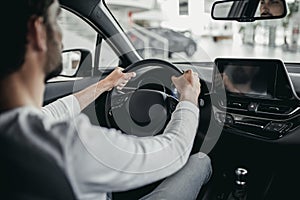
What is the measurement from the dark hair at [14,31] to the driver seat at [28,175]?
5.2 inches

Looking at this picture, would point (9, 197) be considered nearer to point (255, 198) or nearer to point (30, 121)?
point (30, 121)

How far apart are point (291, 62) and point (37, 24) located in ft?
5.05

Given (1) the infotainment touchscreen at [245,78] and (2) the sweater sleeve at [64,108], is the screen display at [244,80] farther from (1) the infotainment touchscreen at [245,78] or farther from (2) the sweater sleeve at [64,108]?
(2) the sweater sleeve at [64,108]

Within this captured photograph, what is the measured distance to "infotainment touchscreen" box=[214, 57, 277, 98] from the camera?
1.50m

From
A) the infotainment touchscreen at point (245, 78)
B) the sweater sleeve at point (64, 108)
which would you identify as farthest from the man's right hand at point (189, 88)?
the infotainment touchscreen at point (245, 78)

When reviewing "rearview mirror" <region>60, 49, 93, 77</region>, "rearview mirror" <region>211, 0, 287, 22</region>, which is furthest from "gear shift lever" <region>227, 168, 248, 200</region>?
"rearview mirror" <region>60, 49, 93, 77</region>

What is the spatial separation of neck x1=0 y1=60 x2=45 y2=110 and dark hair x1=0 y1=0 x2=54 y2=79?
0.04 ft

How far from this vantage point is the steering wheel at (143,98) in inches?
59.5

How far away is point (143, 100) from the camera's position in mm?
1558

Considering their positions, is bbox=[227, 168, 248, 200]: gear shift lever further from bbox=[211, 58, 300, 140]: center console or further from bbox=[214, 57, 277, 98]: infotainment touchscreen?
bbox=[214, 57, 277, 98]: infotainment touchscreen

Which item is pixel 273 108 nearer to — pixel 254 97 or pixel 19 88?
pixel 254 97

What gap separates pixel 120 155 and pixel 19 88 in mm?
234

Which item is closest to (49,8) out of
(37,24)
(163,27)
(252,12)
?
(37,24)

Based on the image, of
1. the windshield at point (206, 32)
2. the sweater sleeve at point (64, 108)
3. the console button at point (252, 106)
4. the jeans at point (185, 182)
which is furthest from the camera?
the windshield at point (206, 32)
